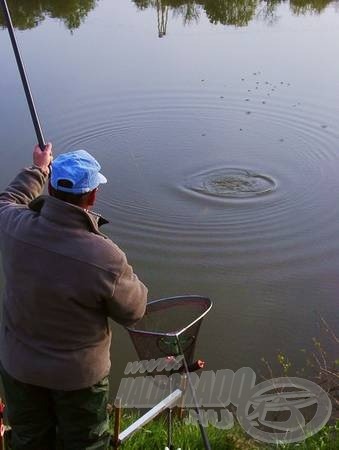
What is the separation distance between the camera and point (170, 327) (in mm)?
2604

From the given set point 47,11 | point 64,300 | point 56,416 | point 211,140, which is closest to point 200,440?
point 56,416

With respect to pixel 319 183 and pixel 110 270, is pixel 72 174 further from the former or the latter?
pixel 319 183

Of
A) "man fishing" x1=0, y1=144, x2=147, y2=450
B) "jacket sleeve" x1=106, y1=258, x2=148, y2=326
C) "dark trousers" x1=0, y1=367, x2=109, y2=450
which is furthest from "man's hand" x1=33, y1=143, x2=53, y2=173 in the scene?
"dark trousers" x1=0, y1=367, x2=109, y2=450

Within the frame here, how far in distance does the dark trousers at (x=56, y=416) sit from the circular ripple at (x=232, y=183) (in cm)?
419

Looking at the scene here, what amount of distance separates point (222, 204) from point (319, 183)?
1239 millimetres

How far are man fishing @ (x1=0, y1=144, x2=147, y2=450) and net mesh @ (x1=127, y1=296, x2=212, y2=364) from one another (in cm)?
22

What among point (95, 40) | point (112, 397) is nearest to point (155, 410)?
point (112, 397)

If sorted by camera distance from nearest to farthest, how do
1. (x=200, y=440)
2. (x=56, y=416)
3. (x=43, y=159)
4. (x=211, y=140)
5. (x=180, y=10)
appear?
1. (x=56, y=416)
2. (x=43, y=159)
3. (x=200, y=440)
4. (x=211, y=140)
5. (x=180, y=10)

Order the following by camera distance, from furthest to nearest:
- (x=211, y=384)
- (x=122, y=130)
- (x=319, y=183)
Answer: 1. (x=122, y=130)
2. (x=319, y=183)
3. (x=211, y=384)

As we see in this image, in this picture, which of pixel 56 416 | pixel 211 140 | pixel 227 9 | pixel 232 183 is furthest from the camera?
pixel 227 9

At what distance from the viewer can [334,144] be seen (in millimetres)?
7531

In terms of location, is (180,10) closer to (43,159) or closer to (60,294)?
(43,159)

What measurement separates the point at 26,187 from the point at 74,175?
0.44 m

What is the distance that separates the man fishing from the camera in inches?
79.3
